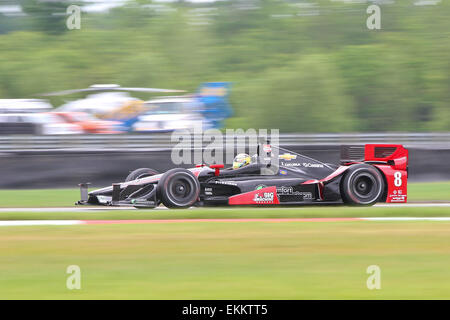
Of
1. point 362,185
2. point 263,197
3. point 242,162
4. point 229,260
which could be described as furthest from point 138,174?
point 229,260

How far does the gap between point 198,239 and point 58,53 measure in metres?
25.8

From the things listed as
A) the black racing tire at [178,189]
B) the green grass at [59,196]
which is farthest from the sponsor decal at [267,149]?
the green grass at [59,196]

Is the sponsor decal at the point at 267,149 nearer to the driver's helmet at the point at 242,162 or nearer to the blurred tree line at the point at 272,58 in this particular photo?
the driver's helmet at the point at 242,162

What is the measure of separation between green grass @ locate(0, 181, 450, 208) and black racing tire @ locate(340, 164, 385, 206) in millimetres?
1744

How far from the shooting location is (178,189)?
32.2 ft

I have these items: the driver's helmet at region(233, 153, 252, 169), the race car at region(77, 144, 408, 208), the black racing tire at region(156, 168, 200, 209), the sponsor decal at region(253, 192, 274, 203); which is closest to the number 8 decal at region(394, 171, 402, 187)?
the race car at region(77, 144, 408, 208)

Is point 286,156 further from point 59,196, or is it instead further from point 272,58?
point 272,58

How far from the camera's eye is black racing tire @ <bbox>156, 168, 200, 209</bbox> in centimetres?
971

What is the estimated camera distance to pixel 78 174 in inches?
561

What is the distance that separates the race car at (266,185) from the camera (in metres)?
9.80

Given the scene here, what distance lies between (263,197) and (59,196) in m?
4.46

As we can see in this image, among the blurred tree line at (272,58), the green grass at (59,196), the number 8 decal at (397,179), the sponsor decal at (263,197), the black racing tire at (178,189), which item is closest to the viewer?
the black racing tire at (178,189)

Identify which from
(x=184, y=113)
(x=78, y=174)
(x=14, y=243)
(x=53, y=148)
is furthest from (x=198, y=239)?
(x=184, y=113)
